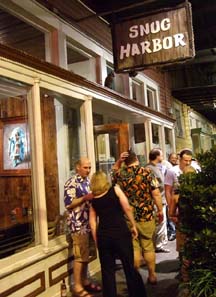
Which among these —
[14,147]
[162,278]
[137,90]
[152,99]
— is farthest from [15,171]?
[152,99]

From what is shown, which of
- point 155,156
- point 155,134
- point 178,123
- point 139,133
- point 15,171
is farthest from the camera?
point 178,123

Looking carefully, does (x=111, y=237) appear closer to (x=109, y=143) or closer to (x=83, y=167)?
(x=83, y=167)

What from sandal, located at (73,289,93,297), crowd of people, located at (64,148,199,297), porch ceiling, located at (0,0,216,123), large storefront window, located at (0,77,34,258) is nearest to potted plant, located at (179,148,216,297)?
crowd of people, located at (64,148,199,297)

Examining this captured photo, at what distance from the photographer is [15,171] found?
517 centimetres

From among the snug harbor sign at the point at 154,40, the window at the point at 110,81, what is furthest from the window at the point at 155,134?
the snug harbor sign at the point at 154,40

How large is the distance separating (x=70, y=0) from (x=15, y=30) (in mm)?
1299

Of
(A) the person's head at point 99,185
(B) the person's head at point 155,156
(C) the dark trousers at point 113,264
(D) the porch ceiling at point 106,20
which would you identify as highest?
(D) the porch ceiling at point 106,20

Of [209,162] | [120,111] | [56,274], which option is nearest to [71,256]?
[56,274]

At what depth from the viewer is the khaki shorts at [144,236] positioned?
4.64 m

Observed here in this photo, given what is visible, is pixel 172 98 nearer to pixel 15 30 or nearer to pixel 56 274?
pixel 15 30

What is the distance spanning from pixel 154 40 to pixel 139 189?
2141 millimetres

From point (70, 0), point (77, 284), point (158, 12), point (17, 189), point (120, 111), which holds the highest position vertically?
point (70, 0)

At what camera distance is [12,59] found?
12.6 feet

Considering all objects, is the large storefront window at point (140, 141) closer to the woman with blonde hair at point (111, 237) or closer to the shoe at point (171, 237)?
the shoe at point (171, 237)
